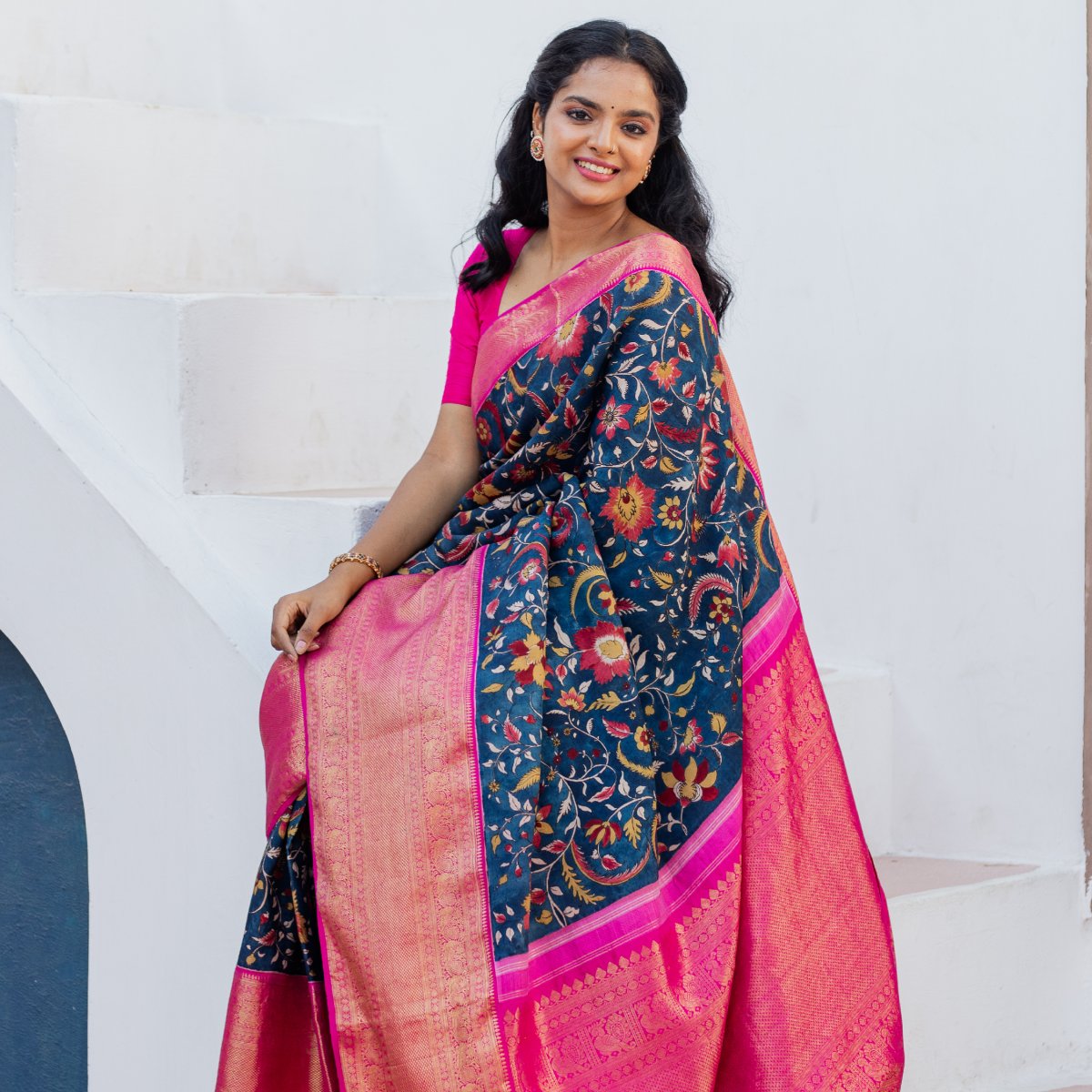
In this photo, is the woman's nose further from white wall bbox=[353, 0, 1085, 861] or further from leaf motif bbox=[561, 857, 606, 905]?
leaf motif bbox=[561, 857, 606, 905]

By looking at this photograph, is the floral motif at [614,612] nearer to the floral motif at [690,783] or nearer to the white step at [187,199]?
the floral motif at [690,783]

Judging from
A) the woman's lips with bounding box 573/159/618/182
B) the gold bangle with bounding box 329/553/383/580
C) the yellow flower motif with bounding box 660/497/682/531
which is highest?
the woman's lips with bounding box 573/159/618/182

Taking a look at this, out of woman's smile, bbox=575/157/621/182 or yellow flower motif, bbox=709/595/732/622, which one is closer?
yellow flower motif, bbox=709/595/732/622

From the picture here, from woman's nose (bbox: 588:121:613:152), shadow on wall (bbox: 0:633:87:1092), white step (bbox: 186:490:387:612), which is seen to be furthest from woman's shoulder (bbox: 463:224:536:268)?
shadow on wall (bbox: 0:633:87:1092)

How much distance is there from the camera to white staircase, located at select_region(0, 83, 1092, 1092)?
2354 mm

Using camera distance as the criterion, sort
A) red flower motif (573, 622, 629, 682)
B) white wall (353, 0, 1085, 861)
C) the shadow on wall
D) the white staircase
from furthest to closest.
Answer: the shadow on wall
white wall (353, 0, 1085, 861)
the white staircase
red flower motif (573, 622, 629, 682)

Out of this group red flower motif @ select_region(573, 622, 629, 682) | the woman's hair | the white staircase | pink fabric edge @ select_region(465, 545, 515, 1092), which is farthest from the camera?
the white staircase

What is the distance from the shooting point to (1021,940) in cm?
252

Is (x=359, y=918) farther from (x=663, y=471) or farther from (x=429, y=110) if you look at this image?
(x=429, y=110)

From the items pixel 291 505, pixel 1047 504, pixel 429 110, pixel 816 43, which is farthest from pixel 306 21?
pixel 1047 504

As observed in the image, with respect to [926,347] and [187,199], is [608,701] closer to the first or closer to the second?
[926,347]

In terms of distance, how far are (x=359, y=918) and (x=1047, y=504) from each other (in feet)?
4.30

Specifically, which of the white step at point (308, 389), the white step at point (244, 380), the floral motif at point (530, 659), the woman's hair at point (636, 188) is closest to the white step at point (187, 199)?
the white step at point (244, 380)

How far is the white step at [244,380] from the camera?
2.42 metres
